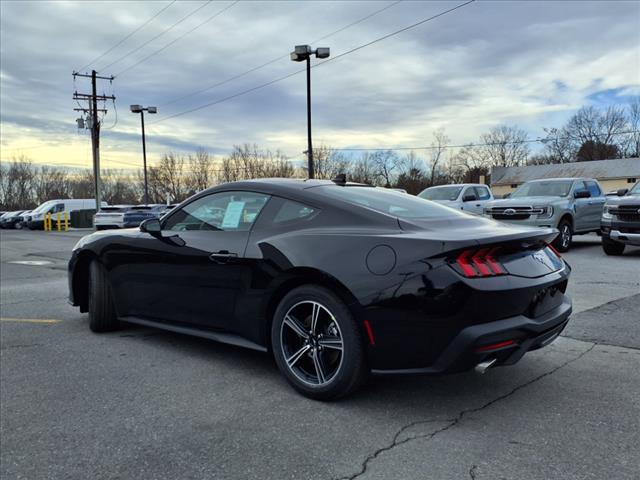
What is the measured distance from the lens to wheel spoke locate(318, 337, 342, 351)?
318cm

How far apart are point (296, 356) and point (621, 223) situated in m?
9.26

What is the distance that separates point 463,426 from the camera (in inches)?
115

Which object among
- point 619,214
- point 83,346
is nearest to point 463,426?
point 83,346

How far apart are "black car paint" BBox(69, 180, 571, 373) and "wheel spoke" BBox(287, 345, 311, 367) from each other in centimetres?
27

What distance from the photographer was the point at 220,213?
4051 millimetres

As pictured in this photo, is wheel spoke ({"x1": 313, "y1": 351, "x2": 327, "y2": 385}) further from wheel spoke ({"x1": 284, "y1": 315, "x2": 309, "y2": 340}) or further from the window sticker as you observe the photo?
the window sticker

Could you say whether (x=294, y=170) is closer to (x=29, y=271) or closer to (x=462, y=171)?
(x=462, y=171)

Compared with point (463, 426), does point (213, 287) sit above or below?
above

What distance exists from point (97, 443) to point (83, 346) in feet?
7.03

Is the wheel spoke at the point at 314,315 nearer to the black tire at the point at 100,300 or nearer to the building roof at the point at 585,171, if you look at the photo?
the black tire at the point at 100,300

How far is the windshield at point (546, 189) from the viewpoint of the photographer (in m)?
12.7

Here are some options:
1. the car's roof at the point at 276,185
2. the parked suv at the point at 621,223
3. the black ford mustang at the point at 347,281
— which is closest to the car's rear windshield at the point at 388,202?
the black ford mustang at the point at 347,281

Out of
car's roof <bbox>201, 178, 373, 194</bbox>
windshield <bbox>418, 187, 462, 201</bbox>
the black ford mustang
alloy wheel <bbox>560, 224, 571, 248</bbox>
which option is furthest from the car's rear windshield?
windshield <bbox>418, 187, 462, 201</bbox>

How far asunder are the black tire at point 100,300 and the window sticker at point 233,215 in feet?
5.68
